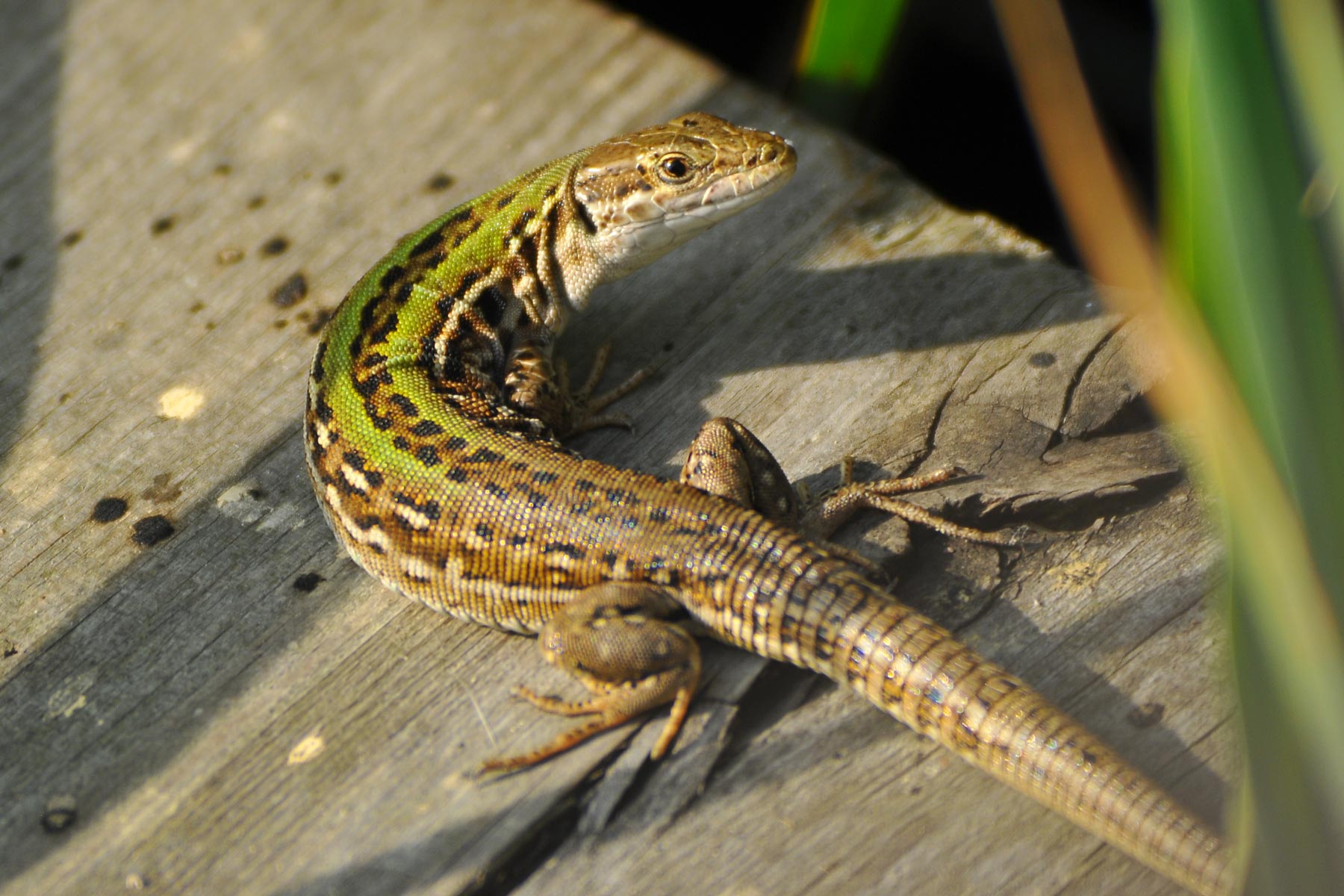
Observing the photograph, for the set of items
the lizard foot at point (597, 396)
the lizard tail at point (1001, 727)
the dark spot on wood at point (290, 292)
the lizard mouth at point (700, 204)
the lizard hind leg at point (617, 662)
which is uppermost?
the dark spot on wood at point (290, 292)

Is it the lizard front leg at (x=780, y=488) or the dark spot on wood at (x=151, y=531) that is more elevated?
the dark spot on wood at (x=151, y=531)

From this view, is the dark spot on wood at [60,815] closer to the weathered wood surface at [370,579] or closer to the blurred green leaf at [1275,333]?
the weathered wood surface at [370,579]

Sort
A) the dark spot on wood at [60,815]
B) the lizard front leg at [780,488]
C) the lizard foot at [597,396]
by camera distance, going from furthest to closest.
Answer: the lizard foot at [597,396]
the lizard front leg at [780,488]
the dark spot on wood at [60,815]

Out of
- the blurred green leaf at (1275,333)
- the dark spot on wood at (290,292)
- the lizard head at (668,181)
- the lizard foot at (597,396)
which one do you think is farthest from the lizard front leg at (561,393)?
the blurred green leaf at (1275,333)

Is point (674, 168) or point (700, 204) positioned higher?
point (674, 168)

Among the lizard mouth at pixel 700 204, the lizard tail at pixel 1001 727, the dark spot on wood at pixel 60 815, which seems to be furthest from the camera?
the lizard mouth at pixel 700 204

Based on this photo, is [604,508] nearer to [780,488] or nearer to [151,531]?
[780,488]

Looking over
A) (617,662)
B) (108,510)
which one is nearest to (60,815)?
(108,510)

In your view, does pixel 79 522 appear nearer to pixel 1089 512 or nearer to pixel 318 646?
pixel 318 646

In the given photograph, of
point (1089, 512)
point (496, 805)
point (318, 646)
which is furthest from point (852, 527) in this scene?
point (318, 646)
